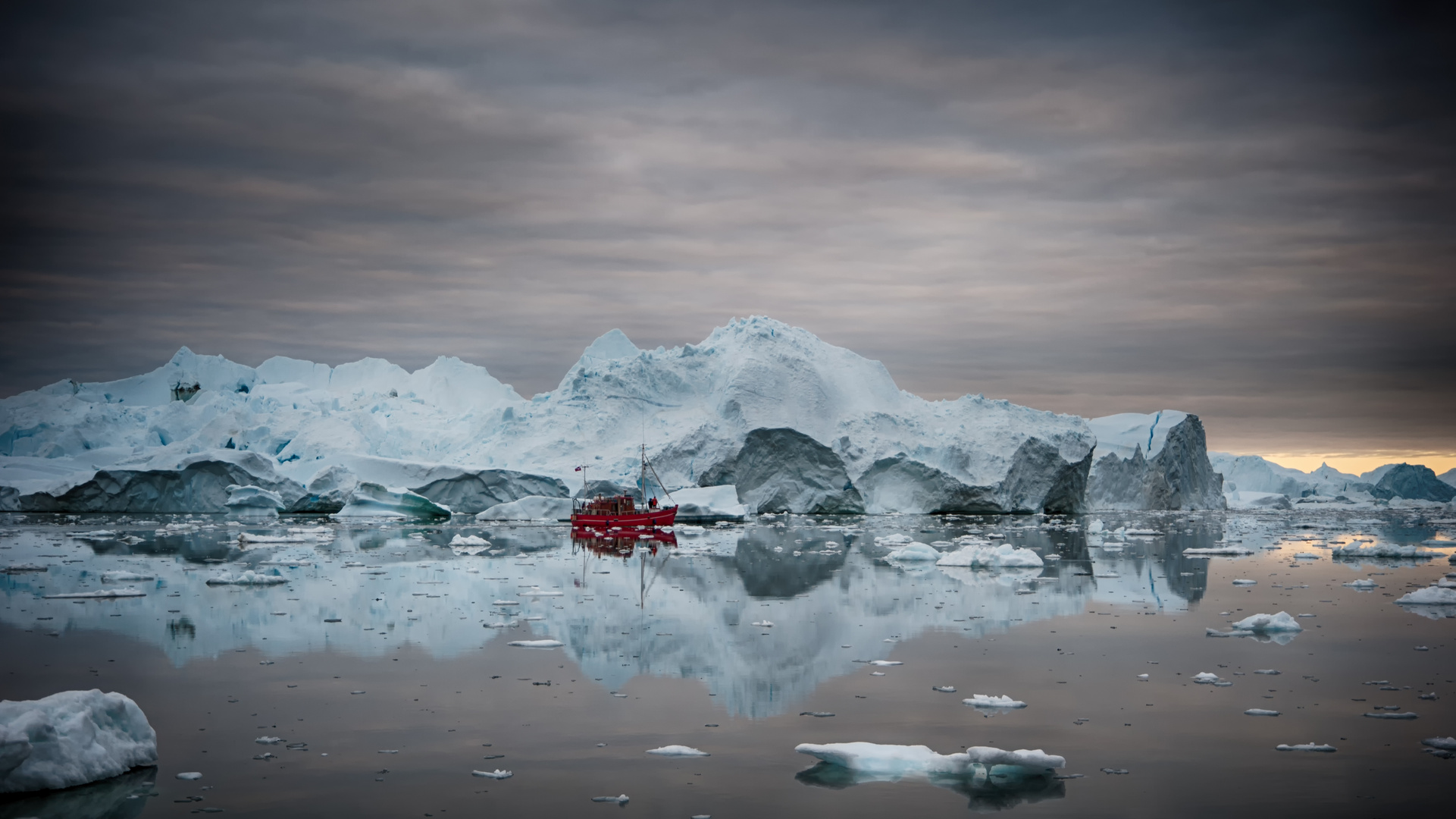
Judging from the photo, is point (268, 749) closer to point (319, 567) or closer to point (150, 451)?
point (319, 567)

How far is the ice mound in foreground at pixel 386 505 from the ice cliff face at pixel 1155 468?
1332 inches

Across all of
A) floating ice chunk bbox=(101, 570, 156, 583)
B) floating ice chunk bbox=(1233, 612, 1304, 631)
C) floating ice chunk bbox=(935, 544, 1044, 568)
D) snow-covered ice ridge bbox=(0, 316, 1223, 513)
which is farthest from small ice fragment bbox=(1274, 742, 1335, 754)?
snow-covered ice ridge bbox=(0, 316, 1223, 513)

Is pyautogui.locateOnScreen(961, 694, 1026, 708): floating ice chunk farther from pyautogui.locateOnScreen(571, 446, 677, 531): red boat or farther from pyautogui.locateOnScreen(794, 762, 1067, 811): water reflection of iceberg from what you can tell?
pyautogui.locateOnScreen(571, 446, 677, 531): red boat

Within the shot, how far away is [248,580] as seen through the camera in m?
13.8

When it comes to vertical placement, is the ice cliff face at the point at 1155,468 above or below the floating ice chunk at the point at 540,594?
above

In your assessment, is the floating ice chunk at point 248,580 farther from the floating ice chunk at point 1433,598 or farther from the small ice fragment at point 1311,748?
the floating ice chunk at point 1433,598

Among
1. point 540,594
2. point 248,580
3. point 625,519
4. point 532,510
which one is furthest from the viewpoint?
point 532,510

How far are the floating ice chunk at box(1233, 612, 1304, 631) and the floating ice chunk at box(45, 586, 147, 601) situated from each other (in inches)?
465

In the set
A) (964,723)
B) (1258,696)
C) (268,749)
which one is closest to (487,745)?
(268,749)

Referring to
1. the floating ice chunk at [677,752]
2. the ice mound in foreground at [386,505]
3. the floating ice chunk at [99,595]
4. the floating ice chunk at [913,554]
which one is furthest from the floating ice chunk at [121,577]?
the ice mound in foreground at [386,505]

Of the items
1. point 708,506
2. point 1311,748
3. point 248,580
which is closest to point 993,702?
point 1311,748

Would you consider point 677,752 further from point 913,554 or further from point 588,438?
point 588,438

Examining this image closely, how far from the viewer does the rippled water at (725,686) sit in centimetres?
497

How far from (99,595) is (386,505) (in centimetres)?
2540
